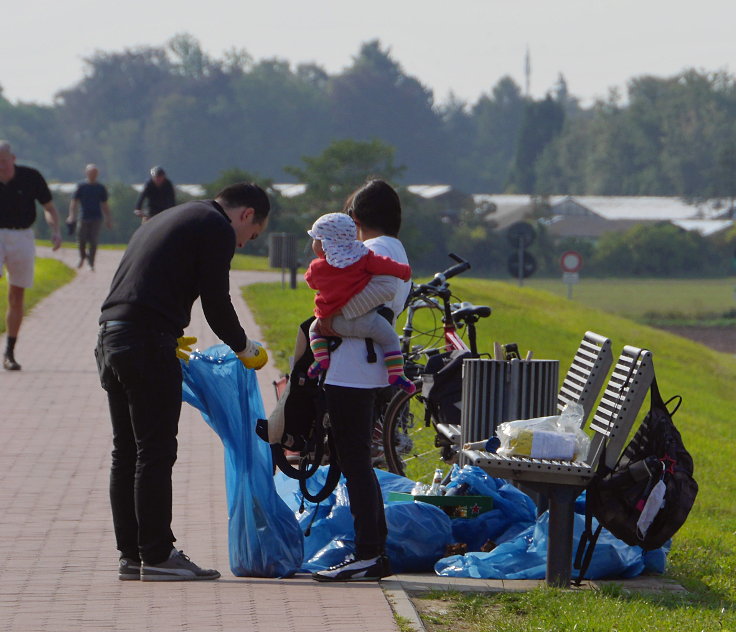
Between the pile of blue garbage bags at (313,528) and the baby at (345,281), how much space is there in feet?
1.52

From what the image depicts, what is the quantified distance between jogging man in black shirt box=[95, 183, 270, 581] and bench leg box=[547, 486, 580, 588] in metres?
1.34

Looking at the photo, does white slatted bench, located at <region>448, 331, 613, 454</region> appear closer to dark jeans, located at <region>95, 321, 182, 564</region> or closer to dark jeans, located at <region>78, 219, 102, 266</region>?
dark jeans, located at <region>95, 321, 182, 564</region>

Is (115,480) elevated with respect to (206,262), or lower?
lower

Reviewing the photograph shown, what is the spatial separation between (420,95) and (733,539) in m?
164

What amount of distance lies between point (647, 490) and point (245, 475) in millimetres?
1639

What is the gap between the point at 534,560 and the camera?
6.52 m

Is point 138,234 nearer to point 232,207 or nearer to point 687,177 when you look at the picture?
point 232,207

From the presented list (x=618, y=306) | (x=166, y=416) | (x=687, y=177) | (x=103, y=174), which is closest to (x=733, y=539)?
(x=166, y=416)

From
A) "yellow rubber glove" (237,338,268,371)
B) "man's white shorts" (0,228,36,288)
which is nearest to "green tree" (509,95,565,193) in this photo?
"man's white shorts" (0,228,36,288)

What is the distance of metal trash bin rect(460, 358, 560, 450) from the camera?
24.3 feet

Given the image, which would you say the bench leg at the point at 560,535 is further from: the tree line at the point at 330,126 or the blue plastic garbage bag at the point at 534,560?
the tree line at the point at 330,126

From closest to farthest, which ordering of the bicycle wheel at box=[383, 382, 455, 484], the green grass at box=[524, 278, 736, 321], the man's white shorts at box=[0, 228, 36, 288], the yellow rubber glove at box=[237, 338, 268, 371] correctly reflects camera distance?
the yellow rubber glove at box=[237, 338, 268, 371]
the bicycle wheel at box=[383, 382, 455, 484]
the man's white shorts at box=[0, 228, 36, 288]
the green grass at box=[524, 278, 736, 321]

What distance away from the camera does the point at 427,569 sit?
21.9ft

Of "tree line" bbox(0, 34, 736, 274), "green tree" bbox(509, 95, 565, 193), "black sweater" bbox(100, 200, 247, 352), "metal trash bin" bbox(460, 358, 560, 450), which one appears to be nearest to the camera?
"black sweater" bbox(100, 200, 247, 352)
